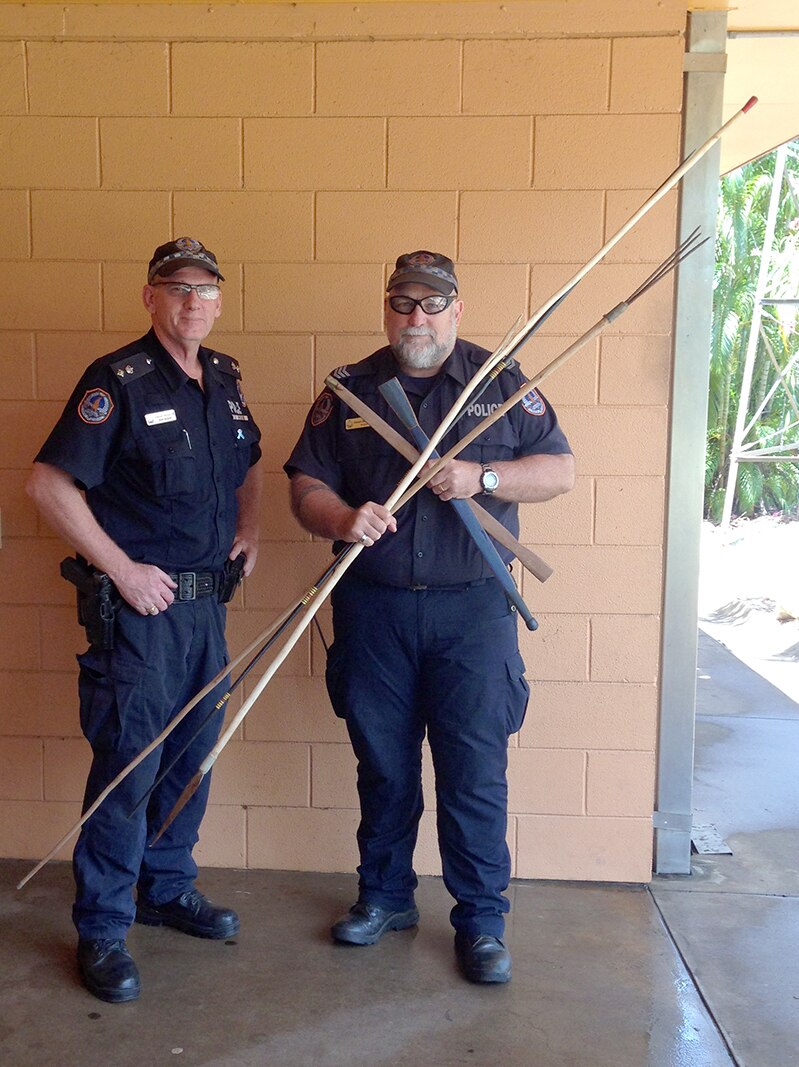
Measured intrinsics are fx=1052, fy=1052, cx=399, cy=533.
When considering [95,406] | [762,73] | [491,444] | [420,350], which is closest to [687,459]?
[491,444]

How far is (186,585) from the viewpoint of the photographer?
8.73 feet

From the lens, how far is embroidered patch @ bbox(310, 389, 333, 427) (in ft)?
9.02

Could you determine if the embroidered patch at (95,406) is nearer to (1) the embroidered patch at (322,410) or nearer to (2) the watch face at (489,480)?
(1) the embroidered patch at (322,410)

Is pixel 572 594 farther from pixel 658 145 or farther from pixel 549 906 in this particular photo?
pixel 658 145

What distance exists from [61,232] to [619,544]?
1.90m

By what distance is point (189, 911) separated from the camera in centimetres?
284

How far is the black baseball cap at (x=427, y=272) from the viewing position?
2.58 metres

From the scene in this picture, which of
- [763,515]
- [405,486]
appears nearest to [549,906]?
[405,486]

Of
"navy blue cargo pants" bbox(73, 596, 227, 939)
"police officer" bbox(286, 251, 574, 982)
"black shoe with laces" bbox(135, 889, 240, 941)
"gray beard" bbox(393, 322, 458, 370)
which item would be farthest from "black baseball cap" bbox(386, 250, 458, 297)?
"black shoe with laces" bbox(135, 889, 240, 941)

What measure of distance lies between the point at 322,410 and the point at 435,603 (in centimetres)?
59

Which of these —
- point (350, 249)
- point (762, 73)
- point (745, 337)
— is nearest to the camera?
point (350, 249)

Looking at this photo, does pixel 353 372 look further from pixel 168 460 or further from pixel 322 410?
pixel 168 460

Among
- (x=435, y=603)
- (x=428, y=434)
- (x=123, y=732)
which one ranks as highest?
(x=428, y=434)

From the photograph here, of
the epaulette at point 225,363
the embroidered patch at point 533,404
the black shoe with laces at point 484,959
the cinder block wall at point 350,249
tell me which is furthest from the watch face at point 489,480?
the black shoe with laces at point 484,959
